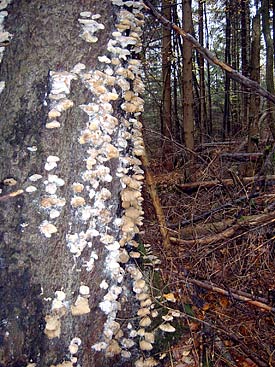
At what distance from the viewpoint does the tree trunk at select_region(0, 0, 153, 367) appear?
1.97 meters

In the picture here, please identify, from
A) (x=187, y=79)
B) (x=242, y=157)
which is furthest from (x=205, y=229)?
(x=187, y=79)

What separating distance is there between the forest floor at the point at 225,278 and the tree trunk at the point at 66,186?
52cm

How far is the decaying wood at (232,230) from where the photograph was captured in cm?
330

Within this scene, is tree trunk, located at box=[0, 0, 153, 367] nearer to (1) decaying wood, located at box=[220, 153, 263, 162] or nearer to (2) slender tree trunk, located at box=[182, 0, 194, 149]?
(1) decaying wood, located at box=[220, 153, 263, 162]

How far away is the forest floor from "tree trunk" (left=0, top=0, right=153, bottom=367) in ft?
1.70

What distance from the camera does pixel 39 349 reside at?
6.41ft

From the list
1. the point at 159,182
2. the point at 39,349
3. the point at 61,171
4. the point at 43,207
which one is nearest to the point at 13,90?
the point at 61,171

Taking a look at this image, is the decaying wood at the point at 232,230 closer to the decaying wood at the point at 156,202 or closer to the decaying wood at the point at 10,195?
the decaying wood at the point at 156,202

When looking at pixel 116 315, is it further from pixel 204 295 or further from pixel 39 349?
pixel 204 295

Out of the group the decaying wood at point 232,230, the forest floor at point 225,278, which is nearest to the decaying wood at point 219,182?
the forest floor at point 225,278

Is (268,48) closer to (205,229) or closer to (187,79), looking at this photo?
(187,79)

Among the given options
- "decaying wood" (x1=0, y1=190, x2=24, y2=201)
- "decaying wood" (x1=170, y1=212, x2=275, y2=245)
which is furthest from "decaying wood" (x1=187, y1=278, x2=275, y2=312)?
"decaying wood" (x1=0, y1=190, x2=24, y2=201)

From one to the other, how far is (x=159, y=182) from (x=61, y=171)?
3.52 metres

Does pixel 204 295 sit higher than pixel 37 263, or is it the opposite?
pixel 37 263
